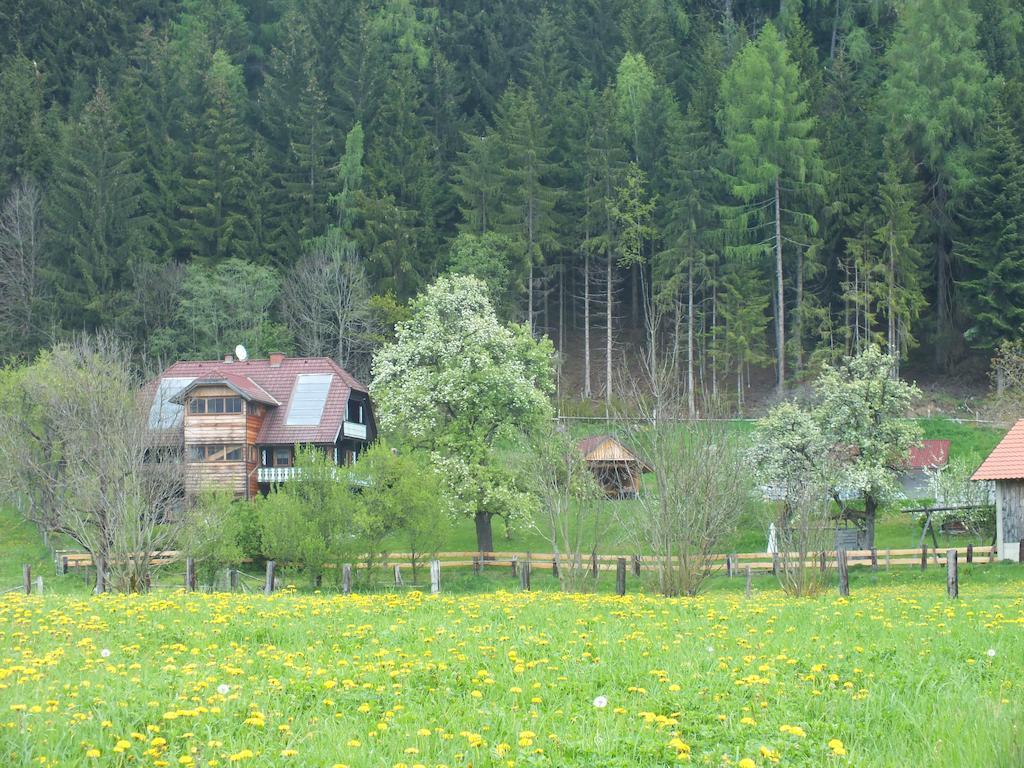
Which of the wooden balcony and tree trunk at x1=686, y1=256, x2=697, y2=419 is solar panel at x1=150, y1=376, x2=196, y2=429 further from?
tree trunk at x1=686, y1=256, x2=697, y2=419

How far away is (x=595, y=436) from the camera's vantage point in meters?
49.3

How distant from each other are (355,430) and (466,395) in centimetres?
1223

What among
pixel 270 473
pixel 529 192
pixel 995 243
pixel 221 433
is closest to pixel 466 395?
pixel 270 473

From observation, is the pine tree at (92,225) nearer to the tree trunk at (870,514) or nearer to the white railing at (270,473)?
the white railing at (270,473)

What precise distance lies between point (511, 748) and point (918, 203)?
6134cm

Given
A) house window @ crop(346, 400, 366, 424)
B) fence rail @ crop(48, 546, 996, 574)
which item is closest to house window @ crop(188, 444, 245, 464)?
house window @ crop(346, 400, 366, 424)

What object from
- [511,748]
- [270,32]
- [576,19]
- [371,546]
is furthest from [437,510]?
[270,32]

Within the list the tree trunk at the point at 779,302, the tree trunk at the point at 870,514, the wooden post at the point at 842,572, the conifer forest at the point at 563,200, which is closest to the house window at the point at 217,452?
the conifer forest at the point at 563,200

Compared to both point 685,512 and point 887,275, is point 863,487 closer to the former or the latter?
point 685,512

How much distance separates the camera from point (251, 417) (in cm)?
4712

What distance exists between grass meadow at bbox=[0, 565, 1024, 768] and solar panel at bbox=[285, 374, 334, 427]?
3229 centimetres

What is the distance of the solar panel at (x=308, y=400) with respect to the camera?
4809 centimetres

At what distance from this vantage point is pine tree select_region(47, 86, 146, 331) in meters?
61.7

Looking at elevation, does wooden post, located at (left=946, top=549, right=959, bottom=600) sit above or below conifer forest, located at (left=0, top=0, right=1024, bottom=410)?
below
